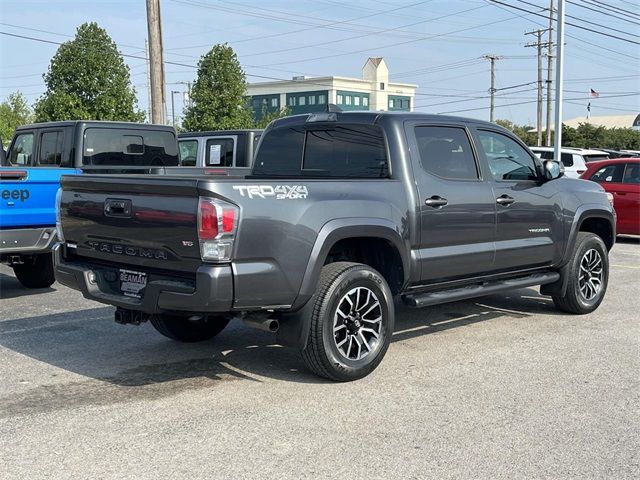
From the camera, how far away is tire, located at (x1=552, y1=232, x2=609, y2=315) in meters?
7.61

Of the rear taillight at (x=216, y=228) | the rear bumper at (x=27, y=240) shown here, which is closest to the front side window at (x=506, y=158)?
the rear taillight at (x=216, y=228)

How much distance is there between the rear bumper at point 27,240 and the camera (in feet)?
26.0

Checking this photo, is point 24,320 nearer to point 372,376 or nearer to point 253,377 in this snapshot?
point 253,377

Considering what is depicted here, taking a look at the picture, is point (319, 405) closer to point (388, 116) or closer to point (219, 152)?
Result: point (388, 116)

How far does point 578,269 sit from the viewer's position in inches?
301

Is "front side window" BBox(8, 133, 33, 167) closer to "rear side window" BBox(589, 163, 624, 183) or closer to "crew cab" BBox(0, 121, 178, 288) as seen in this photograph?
"crew cab" BBox(0, 121, 178, 288)

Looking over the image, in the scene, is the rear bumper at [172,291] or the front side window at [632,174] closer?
the rear bumper at [172,291]

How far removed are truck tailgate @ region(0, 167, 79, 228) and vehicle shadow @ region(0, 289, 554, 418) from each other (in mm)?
1100

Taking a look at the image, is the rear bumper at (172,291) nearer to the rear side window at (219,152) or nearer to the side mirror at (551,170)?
the side mirror at (551,170)

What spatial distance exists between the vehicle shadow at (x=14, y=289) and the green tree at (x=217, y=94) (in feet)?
62.9

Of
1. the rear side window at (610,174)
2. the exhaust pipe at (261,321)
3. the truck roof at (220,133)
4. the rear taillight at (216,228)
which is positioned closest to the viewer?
the rear taillight at (216,228)

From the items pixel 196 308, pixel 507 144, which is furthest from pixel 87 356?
pixel 507 144

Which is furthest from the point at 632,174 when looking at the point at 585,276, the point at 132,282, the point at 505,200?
the point at 132,282

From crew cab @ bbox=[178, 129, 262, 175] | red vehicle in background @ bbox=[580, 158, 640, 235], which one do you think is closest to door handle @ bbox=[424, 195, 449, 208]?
crew cab @ bbox=[178, 129, 262, 175]
